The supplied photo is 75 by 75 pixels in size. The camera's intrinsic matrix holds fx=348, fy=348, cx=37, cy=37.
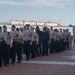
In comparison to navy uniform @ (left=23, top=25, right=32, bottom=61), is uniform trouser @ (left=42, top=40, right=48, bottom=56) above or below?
below

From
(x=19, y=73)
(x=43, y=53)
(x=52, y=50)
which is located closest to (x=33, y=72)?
(x=19, y=73)

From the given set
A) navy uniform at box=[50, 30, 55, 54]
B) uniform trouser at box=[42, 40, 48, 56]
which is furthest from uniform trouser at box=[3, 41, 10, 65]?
navy uniform at box=[50, 30, 55, 54]

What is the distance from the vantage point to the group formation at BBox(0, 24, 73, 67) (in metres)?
16.6

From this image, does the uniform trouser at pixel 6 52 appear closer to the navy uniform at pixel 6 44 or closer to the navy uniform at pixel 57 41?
the navy uniform at pixel 6 44

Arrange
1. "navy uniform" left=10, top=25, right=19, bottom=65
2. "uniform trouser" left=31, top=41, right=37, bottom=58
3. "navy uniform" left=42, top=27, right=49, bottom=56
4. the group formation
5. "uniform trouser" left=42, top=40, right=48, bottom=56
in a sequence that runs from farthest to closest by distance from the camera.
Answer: "uniform trouser" left=42, top=40, right=48, bottom=56
"navy uniform" left=42, top=27, right=49, bottom=56
"uniform trouser" left=31, top=41, right=37, bottom=58
"navy uniform" left=10, top=25, right=19, bottom=65
the group formation

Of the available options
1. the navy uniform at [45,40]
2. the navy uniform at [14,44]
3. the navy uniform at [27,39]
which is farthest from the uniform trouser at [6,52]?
the navy uniform at [45,40]

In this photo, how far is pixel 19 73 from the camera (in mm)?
14125

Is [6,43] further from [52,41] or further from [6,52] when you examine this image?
[52,41]

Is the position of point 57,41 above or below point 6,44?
below

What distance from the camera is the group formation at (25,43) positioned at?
16.6m

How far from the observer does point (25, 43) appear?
64.7ft

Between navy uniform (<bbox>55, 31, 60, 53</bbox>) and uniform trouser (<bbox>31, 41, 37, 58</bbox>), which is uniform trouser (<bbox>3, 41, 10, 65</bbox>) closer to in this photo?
uniform trouser (<bbox>31, 41, 37, 58</bbox>)

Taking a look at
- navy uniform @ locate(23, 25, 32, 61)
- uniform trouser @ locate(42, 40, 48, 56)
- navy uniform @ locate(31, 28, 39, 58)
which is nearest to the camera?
navy uniform @ locate(23, 25, 32, 61)

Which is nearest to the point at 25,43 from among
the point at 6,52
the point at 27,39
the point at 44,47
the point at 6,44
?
the point at 27,39
